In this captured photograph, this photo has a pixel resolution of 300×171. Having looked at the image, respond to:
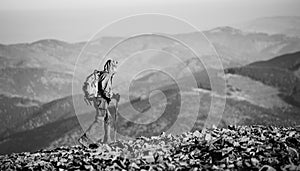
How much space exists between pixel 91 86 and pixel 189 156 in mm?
6619

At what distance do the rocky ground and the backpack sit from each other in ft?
9.56

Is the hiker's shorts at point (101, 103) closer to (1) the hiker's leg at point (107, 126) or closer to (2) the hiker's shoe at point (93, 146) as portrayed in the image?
(1) the hiker's leg at point (107, 126)

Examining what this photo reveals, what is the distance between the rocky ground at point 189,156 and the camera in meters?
17.1

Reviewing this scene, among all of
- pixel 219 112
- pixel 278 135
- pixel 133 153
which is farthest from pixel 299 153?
pixel 219 112

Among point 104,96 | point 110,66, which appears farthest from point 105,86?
point 110,66

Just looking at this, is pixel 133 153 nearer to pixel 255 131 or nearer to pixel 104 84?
pixel 104 84

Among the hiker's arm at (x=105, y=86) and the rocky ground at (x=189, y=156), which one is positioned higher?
the hiker's arm at (x=105, y=86)

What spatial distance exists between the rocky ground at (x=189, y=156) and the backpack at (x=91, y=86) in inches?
115

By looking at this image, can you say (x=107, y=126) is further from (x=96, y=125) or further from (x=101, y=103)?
(x=101, y=103)

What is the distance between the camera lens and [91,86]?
21688 mm

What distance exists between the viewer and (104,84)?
21.9 meters

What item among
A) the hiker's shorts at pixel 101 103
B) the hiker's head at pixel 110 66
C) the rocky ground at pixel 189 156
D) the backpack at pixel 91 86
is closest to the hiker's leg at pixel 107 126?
the hiker's shorts at pixel 101 103

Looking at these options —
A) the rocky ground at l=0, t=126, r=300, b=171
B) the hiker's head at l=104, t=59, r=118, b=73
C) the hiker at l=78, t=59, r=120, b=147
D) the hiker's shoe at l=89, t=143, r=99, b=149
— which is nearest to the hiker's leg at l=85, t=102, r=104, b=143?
the hiker at l=78, t=59, r=120, b=147

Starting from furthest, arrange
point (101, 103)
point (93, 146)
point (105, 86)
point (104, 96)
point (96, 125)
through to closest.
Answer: point (93, 146) → point (96, 125) → point (101, 103) → point (104, 96) → point (105, 86)
